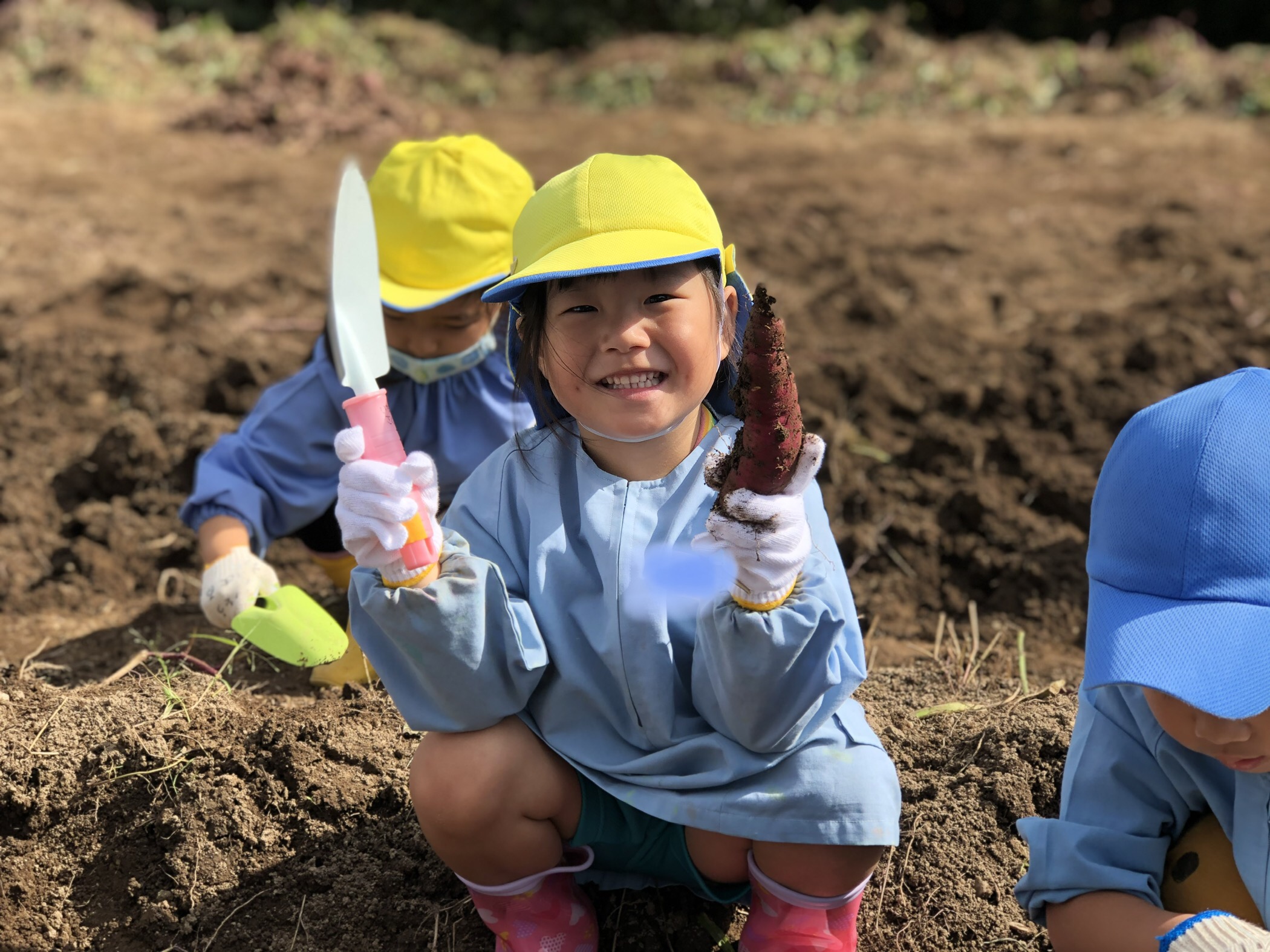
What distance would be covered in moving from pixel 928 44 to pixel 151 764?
8.87 meters

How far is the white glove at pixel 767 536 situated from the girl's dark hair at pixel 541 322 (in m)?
0.42

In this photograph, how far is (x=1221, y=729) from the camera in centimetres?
144

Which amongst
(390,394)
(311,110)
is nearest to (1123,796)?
(390,394)

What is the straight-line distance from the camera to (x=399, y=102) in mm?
8594

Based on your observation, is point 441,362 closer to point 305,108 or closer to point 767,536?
point 767,536

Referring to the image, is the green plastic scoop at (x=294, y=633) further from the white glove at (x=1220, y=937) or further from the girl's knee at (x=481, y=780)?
the white glove at (x=1220, y=937)

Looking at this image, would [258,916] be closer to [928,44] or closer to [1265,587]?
[1265,587]

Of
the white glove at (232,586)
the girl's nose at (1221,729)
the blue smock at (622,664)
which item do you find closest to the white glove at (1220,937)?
the girl's nose at (1221,729)

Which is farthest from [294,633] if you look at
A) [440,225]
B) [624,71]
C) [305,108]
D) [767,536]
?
[624,71]

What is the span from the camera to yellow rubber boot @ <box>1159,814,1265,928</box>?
167cm

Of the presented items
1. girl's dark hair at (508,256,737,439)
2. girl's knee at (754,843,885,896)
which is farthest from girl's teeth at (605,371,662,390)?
girl's knee at (754,843,885,896)

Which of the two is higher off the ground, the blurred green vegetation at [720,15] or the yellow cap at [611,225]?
the yellow cap at [611,225]

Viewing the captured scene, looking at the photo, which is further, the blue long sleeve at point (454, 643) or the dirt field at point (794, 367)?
the dirt field at point (794, 367)

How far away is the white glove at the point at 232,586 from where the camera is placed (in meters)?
2.48
